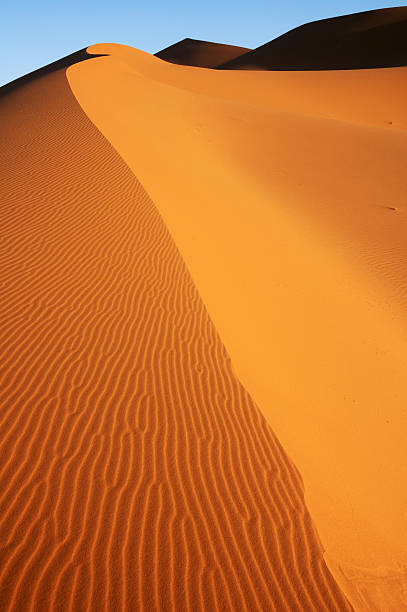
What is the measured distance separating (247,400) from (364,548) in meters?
1.85

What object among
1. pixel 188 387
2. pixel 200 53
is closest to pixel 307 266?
pixel 188 387

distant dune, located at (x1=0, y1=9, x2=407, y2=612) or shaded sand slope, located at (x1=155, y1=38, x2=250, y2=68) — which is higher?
shaded sand slope, located at (x1=155, y1=38, x2=250, y2=68)

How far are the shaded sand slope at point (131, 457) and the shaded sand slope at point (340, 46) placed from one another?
47867 mm

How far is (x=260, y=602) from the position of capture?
318cm

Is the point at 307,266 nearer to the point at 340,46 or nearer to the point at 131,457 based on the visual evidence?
the point at 131,457

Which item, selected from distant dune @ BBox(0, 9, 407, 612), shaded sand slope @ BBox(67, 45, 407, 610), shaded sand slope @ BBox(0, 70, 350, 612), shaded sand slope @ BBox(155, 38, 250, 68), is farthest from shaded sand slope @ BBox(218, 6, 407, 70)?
shaded sand slope @ BBox(0, 70, 350, 612)

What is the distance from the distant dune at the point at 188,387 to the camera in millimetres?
3318

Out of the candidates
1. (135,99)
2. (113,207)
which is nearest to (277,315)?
(113,207)

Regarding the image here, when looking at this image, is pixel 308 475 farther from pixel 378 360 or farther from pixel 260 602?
pixel 378 360

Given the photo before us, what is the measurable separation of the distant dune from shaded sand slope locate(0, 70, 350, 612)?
0.02 m

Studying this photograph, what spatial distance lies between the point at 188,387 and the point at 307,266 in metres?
6.02

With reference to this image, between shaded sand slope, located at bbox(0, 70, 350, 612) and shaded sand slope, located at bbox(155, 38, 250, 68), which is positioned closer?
shaded sand slope, located at bbox(0, 70, 350, 612)

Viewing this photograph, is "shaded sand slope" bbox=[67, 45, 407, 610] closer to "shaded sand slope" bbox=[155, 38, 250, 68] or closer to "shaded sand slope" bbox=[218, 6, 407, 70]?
"shaded sand slope" bbox=[218, 6, 407, 70]

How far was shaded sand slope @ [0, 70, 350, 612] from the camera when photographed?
3152 millimetres
